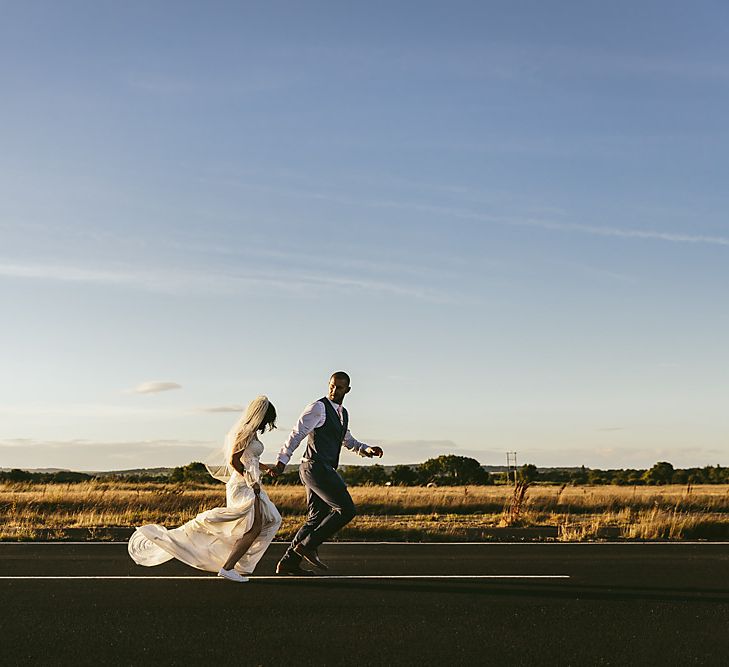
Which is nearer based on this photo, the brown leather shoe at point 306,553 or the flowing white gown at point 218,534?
the flowing white gown at point 218,534

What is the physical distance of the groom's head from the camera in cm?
1129

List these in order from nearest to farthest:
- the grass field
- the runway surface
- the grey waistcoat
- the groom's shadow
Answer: the runway surface, the groom's shadow, the grey waistcoat, the grass field

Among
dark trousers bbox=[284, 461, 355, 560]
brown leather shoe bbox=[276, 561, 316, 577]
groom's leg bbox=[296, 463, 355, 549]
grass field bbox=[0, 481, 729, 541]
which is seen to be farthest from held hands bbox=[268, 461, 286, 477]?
grass field bbox=[0, 481, 729, 541]

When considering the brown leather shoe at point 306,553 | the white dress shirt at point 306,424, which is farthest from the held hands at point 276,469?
the brown leather shoe at point 306,553

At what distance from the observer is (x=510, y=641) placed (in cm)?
743

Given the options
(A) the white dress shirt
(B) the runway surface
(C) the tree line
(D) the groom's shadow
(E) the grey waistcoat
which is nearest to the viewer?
(B) the runway surface

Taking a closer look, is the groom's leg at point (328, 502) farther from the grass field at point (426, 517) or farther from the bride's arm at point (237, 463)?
the grass field at point (426, 517)

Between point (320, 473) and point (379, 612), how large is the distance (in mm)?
2662

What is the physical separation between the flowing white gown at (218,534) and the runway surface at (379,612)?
279 millimetres

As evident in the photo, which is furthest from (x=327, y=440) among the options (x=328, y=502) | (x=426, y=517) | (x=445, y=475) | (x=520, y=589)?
(x=445, y=475)

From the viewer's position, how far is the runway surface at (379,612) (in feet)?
23.1

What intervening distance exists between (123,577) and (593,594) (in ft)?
16.5

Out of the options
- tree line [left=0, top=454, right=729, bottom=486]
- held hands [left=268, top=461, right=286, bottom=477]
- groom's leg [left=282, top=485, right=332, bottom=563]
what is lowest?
tree line [left=0, top=454, right=729, bottom=486]

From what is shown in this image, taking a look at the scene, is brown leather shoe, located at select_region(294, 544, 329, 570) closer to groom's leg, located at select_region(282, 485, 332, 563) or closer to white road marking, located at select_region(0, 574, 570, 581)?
groom's leg, located at select_region(282, 485, 332, 563)
